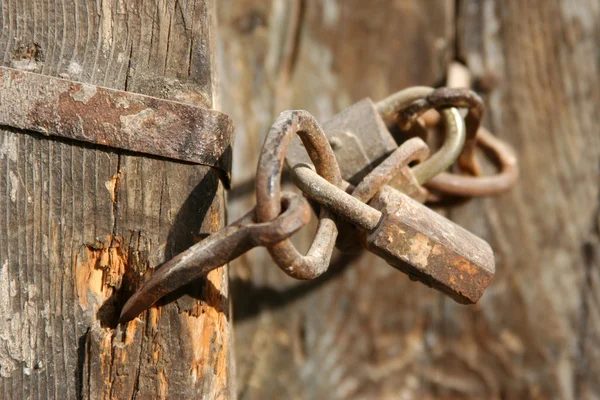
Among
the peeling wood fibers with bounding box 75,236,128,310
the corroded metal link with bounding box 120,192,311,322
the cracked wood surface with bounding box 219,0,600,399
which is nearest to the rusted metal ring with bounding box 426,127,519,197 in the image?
the cracked wood surface with bounding box 219,0,600,399

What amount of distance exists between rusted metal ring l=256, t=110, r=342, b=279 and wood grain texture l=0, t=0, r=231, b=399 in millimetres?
147

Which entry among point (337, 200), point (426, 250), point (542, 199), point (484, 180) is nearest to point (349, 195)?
point (337, 200)

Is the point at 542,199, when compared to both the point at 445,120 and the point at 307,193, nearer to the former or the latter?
the point at 445,120

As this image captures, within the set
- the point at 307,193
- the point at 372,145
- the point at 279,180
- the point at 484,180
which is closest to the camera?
the point at 279,180

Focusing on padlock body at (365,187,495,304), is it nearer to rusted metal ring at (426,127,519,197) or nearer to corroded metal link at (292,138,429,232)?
corroded metal link at (292,138,429,232)

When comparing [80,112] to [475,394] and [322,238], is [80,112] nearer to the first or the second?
[322,238]

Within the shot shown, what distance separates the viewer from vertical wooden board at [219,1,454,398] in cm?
129

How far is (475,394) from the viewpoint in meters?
1.32

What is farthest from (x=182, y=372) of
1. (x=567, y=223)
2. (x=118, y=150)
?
(x=567, y=223)

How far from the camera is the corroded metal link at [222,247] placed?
23.3 inches

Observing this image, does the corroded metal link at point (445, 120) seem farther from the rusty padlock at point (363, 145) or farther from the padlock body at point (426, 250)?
the padlock body at point (426, 250)

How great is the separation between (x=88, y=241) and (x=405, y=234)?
1.39 ft

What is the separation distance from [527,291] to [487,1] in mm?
709

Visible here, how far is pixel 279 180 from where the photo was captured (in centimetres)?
60
